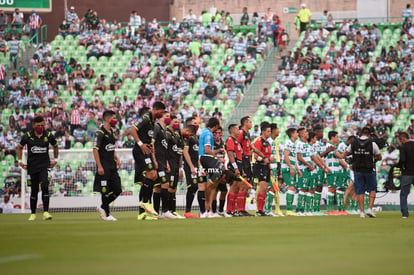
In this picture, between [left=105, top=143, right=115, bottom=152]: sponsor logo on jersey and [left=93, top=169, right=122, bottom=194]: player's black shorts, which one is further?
[left=105, top=143, right=115, bottom=152]: sponsor logo on jersey

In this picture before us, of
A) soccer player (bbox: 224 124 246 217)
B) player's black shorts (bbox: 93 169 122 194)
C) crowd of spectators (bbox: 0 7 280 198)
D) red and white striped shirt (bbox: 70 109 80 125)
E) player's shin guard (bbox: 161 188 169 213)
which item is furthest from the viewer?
crowd of spectators (bbox: 0 7 280 198)

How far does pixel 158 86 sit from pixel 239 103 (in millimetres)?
4065

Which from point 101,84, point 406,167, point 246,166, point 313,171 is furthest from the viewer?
point 101,84

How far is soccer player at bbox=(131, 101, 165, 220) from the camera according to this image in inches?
725

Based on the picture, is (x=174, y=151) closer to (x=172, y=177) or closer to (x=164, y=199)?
(x=172, y=177)

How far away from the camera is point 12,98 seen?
40.4 meters

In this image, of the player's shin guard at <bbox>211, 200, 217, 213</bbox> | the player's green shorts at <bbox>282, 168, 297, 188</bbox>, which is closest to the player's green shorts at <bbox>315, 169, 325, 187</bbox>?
the player's green shorts at <bbox>282, 168, 297, 188</bbox>

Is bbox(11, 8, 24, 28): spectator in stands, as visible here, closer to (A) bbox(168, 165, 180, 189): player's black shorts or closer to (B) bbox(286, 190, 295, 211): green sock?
(B) bbox(286, 190, 295, 211): green sock

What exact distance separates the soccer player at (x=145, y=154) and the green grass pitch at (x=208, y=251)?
4.19 m

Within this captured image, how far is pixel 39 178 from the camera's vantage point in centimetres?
2009

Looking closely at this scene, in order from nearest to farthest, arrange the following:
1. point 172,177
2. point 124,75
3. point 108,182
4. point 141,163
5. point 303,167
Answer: point 108,182 → point 141,163 → point 172,177 → point 303,167 → point 124,75

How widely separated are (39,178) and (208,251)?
36.2ft

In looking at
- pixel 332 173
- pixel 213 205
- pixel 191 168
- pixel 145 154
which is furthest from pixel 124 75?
pixel 145 154

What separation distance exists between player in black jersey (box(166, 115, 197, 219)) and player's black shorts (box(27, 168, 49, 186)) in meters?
2.91
